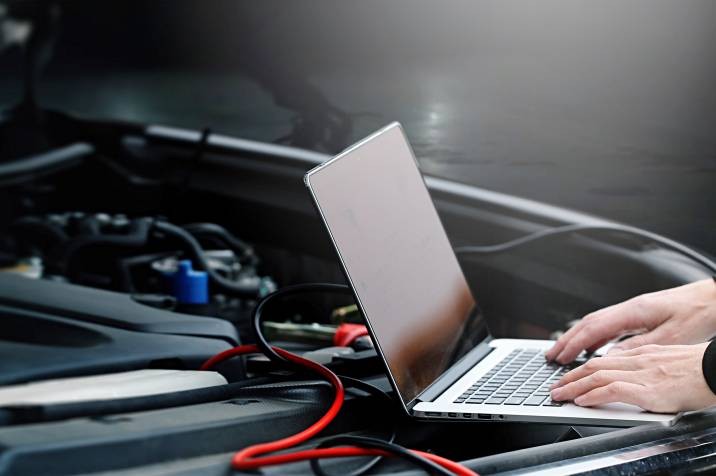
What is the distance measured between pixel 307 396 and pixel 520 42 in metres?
0.84

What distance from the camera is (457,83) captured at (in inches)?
64.9

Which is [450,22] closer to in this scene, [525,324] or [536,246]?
[536,246]

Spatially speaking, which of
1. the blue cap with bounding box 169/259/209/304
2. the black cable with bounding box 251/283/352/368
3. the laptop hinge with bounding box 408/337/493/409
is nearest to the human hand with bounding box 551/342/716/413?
the laptop hinge with bounding box 408/337/493/409

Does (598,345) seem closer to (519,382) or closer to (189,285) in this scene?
(519,382)

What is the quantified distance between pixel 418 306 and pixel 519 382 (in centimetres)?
12

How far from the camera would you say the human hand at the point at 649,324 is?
1.16 m

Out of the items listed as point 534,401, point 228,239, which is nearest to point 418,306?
point 534,401

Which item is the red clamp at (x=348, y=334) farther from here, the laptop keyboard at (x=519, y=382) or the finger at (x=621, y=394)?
the finger at (x=621, y=394)

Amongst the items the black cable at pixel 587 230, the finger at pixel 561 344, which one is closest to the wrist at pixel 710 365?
the finger at pixel 561 344

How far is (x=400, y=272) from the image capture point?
1060mm

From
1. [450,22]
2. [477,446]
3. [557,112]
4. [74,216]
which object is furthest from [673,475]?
[74,216]

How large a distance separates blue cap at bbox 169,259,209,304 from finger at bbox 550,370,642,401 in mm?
709

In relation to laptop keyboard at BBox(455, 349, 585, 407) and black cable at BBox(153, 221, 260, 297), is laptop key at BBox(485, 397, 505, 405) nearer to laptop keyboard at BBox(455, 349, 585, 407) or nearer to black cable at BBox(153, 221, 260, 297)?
laptop keyboard at BBox(455, 349, 585, 407)

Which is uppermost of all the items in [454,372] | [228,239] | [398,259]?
[398,259]
